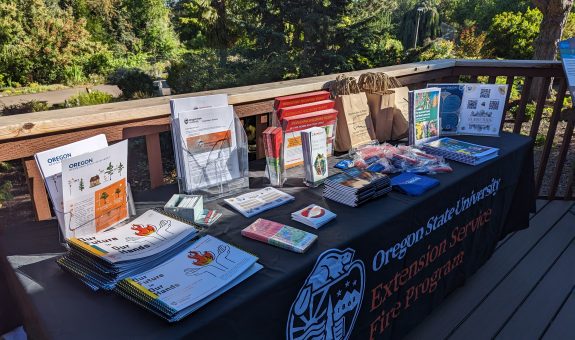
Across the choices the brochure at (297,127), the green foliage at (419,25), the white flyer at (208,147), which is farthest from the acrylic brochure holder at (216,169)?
the green foliage at (419,25)

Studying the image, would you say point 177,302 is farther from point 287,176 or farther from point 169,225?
point 287,176

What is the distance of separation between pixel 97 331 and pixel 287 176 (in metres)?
0.95

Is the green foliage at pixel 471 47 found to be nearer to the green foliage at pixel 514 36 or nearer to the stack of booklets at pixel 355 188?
the green foliage at pixel 514 36

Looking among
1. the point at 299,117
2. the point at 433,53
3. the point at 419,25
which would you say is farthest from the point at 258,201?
the point at 419,25

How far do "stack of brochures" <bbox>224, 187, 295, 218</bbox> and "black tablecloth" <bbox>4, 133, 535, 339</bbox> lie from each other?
0.03 metres

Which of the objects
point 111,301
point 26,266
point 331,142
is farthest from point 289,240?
point 331,142

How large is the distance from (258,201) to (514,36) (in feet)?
42.3

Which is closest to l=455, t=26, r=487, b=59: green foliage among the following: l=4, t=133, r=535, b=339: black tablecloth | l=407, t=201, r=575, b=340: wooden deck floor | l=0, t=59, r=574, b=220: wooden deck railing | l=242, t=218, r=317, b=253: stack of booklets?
l=0, t=59, r=574, b=220: wooden deck railing

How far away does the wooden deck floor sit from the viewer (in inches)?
68.1

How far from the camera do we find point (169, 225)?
3.57 ft

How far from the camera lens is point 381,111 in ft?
6.45

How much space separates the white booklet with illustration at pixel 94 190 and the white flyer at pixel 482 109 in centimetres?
179

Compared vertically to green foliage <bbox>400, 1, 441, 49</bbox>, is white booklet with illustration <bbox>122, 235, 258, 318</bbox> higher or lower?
lower

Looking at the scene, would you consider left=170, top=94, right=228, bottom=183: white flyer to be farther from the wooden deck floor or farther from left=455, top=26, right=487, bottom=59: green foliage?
left=455, top=26, right=487, bottom=59: green foliage
